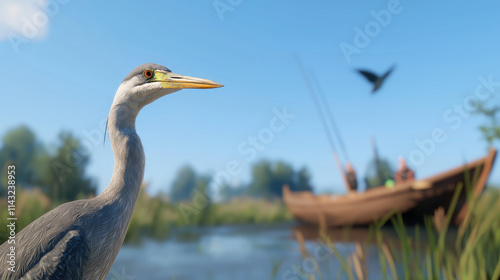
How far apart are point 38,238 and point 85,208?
0.24 m

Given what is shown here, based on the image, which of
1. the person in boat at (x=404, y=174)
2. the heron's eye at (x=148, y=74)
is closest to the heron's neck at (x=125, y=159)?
the heron's eye at (x=148, y=74)

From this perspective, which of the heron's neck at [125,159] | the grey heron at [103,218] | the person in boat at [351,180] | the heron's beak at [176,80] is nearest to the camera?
the grey heron at [103,218]

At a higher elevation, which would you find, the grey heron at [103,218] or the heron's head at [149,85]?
the heron's head at [149,85]

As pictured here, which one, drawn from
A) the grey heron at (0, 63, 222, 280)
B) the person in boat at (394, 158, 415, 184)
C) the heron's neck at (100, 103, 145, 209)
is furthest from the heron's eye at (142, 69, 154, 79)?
the person in boat at (394, 158, 415, 184)

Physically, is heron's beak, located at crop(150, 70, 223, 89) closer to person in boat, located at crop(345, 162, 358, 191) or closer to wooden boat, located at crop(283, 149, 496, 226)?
wooden boat, located at crop(283, 149, 496, 226)

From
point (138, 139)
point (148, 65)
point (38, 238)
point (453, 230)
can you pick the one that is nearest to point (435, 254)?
point (138, 139)

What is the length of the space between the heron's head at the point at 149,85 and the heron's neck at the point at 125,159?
58 millimetres

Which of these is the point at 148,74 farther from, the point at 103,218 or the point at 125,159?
the point at 103,218

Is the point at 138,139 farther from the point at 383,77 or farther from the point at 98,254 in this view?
the point at 383,77

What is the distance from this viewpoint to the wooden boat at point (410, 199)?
37.3 feet

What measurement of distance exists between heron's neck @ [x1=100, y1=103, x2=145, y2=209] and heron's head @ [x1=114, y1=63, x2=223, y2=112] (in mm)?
58

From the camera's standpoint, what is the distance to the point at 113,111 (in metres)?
1.89

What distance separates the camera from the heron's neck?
1.79 m

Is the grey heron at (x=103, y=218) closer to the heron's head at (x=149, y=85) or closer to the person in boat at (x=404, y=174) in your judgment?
the heron's head at (x=149, y=85)
